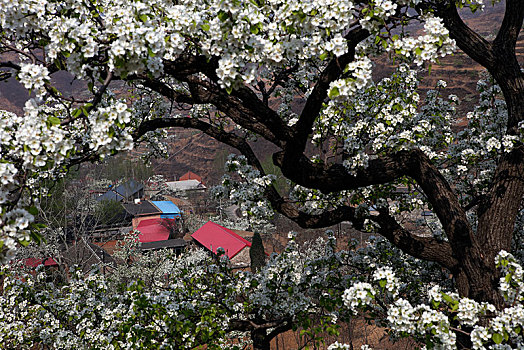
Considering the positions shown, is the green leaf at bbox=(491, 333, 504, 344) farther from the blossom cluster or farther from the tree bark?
the tree bark

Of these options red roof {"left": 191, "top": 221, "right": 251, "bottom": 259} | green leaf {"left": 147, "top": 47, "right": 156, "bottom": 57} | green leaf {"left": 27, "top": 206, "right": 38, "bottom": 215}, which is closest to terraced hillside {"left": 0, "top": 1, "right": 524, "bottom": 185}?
red roof {"left": 191, "top": 221, "right": 251, "bottom": 259}

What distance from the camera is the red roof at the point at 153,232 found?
3064cm

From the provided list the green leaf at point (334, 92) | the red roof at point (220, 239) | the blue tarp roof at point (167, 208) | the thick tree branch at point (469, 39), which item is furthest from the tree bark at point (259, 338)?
the blue tarp roof at point (167, 208)

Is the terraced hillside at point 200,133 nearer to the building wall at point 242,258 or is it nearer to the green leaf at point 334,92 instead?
the building wall at point 242,258

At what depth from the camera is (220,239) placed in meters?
25.6

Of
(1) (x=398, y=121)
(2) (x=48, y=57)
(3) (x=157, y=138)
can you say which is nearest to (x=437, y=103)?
(1) (x=398, y=121)

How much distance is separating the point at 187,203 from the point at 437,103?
44016 millimetres

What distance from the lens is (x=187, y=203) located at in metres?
48.1

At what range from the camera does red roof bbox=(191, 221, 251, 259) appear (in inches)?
960

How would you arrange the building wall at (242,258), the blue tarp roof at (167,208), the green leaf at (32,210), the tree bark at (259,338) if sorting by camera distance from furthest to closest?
the blue tarp roof at (167,208) → the building wall at (242,258) → the tree bark at (259,338) → the green leaf at (32,210)

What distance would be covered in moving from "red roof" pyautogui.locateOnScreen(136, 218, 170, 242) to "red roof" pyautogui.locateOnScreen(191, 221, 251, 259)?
5.54m

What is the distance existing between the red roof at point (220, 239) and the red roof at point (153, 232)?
18.2ft

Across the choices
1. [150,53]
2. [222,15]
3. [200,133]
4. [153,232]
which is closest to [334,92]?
[222,15]

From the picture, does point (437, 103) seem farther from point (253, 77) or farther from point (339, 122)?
point (253, 77)
